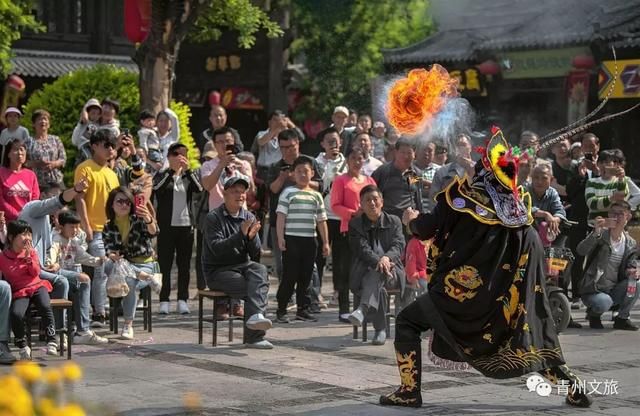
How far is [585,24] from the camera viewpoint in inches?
806

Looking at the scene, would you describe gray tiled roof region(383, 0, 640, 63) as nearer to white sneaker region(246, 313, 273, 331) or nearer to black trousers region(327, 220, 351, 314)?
black trousers region(327, 220, 351, 314)

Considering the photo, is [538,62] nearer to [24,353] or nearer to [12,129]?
[12,129]

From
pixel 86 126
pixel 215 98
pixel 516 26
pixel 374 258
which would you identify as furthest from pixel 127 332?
pixel 215 98

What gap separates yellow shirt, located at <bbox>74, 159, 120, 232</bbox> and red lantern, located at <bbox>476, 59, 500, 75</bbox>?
12376 millimetres

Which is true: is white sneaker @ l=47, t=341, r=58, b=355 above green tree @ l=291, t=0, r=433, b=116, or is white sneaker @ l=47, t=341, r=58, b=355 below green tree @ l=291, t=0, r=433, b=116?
below

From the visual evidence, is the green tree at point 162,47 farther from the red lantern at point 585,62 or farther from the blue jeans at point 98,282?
the red lantern at point 585,62

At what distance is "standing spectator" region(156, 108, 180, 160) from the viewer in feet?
47.1

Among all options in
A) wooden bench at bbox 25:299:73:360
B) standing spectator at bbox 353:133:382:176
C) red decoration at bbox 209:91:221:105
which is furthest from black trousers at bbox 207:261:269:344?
red decoration at bbox 209:91:221:105

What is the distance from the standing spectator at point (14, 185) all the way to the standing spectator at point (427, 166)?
13.0ft

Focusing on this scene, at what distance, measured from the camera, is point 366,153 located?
13281 mm

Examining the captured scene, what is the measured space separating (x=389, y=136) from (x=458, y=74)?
25.3ft

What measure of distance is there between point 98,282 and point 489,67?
13.3 m

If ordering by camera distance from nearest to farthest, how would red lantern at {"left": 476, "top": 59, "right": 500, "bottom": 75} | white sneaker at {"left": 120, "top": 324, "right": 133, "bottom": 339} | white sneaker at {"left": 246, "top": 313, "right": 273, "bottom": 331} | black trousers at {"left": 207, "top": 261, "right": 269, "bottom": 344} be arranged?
1. white sneaker at {"left": 246, "top": 313, "right": 273, "bottom": 331}
2. black trousers at {"left": 207, "top": 261, "right": 269, "bottom": 344}
3. white sneaker at {"left": 120, "top": 324, "right": 133, "bottom": 339}
4. red lantern at {"left": 476, "top": 59, "right": 500, "bottom": 75}

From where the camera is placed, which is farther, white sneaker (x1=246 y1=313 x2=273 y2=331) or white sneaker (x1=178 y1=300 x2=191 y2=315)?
white sneaker (x1=178 y1=300 x2=191 y2=315)
